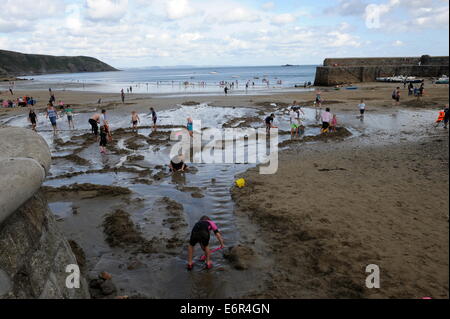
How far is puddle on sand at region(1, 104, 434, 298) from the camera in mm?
6590

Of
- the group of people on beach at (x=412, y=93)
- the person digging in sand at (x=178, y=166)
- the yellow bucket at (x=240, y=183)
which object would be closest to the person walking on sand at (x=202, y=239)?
the yellow bucket at (x=240, y=183)

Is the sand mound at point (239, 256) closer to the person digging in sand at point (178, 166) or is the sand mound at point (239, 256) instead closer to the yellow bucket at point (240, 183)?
the yellow bucket at point (240, 183)

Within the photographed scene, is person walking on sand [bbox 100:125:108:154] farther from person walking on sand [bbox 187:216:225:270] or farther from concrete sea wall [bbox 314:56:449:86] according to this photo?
concrete sea wall [bbox 314:56:449:86]

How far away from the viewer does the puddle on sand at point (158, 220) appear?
21.6 ft

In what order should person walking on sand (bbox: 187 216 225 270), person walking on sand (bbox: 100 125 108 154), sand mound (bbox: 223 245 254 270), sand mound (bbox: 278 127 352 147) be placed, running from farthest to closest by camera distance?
sand mound (bbox: 278 127 352 147) < person walking on sand (bbox: 100 125 108 154) < sand mound (bbox: 223 245 254 270) < person walking on sand (bbox: 187 216 225 270)

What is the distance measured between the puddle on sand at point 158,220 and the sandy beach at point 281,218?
0.03 meters

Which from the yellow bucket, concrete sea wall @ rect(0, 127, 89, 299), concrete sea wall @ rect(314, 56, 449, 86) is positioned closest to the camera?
concrete sea wall @ rect(0, 127, 89, 299)

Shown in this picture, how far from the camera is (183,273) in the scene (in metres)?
6.93

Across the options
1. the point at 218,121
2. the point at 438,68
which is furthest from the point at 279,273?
the point at 438,68

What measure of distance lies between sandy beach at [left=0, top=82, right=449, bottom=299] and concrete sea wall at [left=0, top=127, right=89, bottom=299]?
171 cm

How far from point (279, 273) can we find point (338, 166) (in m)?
7.48

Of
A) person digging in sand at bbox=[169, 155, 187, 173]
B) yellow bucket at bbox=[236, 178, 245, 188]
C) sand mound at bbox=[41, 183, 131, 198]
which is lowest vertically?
sand mound at bbox=[41, 183, 131, 198]

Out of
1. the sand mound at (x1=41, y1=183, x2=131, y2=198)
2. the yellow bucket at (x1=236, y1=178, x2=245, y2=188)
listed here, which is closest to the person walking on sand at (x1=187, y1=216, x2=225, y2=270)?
the yellow bucket at (x1=236, y1=178, x2=245, y2=188)
